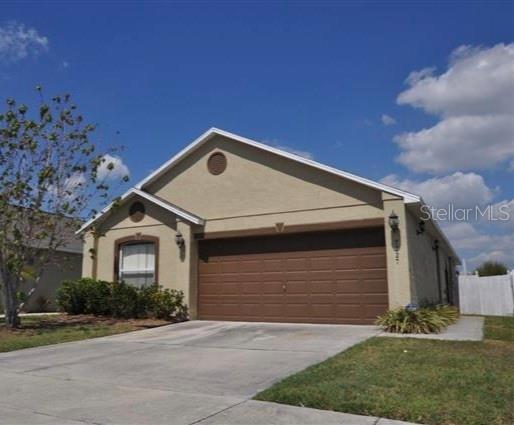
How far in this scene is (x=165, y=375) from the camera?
27.1 feet

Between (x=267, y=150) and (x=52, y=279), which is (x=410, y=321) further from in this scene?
(x=52, y=279)

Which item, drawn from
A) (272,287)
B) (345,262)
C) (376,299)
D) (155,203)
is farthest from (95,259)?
(376,299)

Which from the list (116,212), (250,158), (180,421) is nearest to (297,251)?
(250,158)

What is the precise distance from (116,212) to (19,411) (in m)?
13.1

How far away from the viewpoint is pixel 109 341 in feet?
41.0

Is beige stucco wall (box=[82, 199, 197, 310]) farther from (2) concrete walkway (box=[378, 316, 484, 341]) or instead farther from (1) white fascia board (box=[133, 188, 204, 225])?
(2) concrete walkway (box=[378, 316, 484, 341])

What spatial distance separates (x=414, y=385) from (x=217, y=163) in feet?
39.0

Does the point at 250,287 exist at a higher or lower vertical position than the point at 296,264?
lower

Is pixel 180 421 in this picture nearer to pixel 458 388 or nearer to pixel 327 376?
pixel 327 376

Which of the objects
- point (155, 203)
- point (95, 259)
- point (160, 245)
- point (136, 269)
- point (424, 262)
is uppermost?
point (155, 203)

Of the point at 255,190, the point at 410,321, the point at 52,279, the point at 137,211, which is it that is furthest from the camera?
the point at 52,279

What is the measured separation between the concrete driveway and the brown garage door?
3.74 ft

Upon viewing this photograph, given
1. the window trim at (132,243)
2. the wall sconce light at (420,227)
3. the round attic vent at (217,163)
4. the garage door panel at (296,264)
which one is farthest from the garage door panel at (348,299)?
the window trim at (132,243)

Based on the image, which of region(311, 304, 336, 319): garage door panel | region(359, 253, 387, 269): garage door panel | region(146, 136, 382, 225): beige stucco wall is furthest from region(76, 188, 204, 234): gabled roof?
region(359, 253, 387, 269): garage door panel
